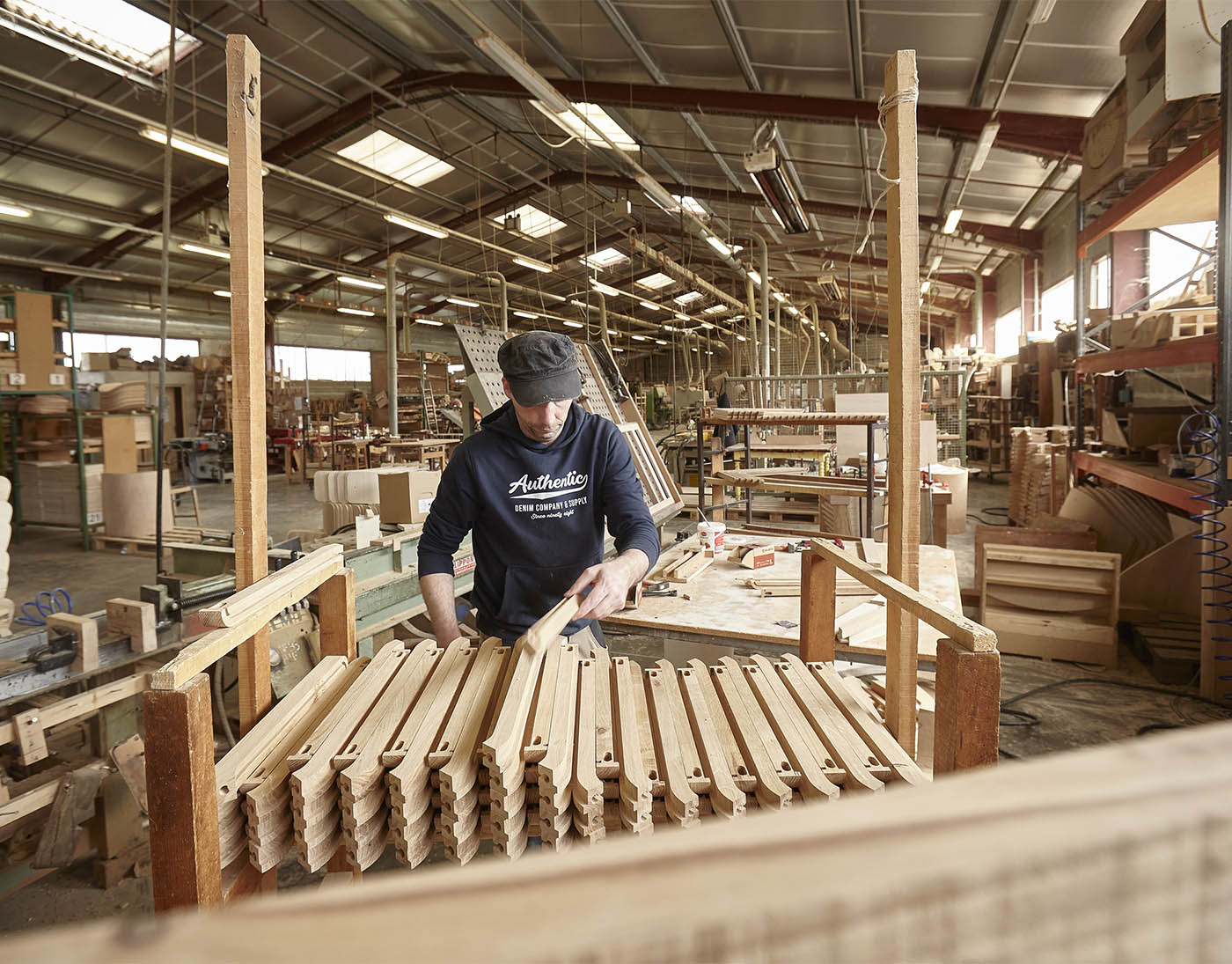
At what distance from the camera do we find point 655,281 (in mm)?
23188

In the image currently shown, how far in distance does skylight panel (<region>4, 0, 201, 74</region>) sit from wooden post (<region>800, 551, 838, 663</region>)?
9.40 m

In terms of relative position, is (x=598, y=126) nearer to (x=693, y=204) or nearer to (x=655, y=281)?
(x=693, y=204)

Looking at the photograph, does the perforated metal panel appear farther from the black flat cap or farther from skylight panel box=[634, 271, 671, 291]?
skylight panel box=[634, 271, 671, 291]

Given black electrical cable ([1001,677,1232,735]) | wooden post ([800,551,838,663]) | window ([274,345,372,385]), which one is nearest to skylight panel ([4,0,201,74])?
wooden post ([800,551,838,663])

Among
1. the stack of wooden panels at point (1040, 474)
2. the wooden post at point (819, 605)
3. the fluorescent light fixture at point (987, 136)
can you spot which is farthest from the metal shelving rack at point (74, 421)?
the stack of wooden panels at point (1040, 474)

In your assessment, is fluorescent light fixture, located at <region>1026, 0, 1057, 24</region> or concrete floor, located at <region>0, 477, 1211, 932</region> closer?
concrete floor, located at <region>0, 477, 1211, 932</region>

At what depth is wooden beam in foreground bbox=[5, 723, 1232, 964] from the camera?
0.78ft

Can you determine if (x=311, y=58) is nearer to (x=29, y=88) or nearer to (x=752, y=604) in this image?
(x=29, y=88)

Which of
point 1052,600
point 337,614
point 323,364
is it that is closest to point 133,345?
point 323,364

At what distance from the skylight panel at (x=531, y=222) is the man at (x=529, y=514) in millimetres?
14610

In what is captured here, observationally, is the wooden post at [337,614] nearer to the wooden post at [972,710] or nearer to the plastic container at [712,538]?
the wooden post at [972,710]

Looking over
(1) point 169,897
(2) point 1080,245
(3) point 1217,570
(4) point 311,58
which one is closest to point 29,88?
(4) point 311,58

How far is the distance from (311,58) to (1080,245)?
9778 millimetres

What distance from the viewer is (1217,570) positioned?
3684 millimetres
